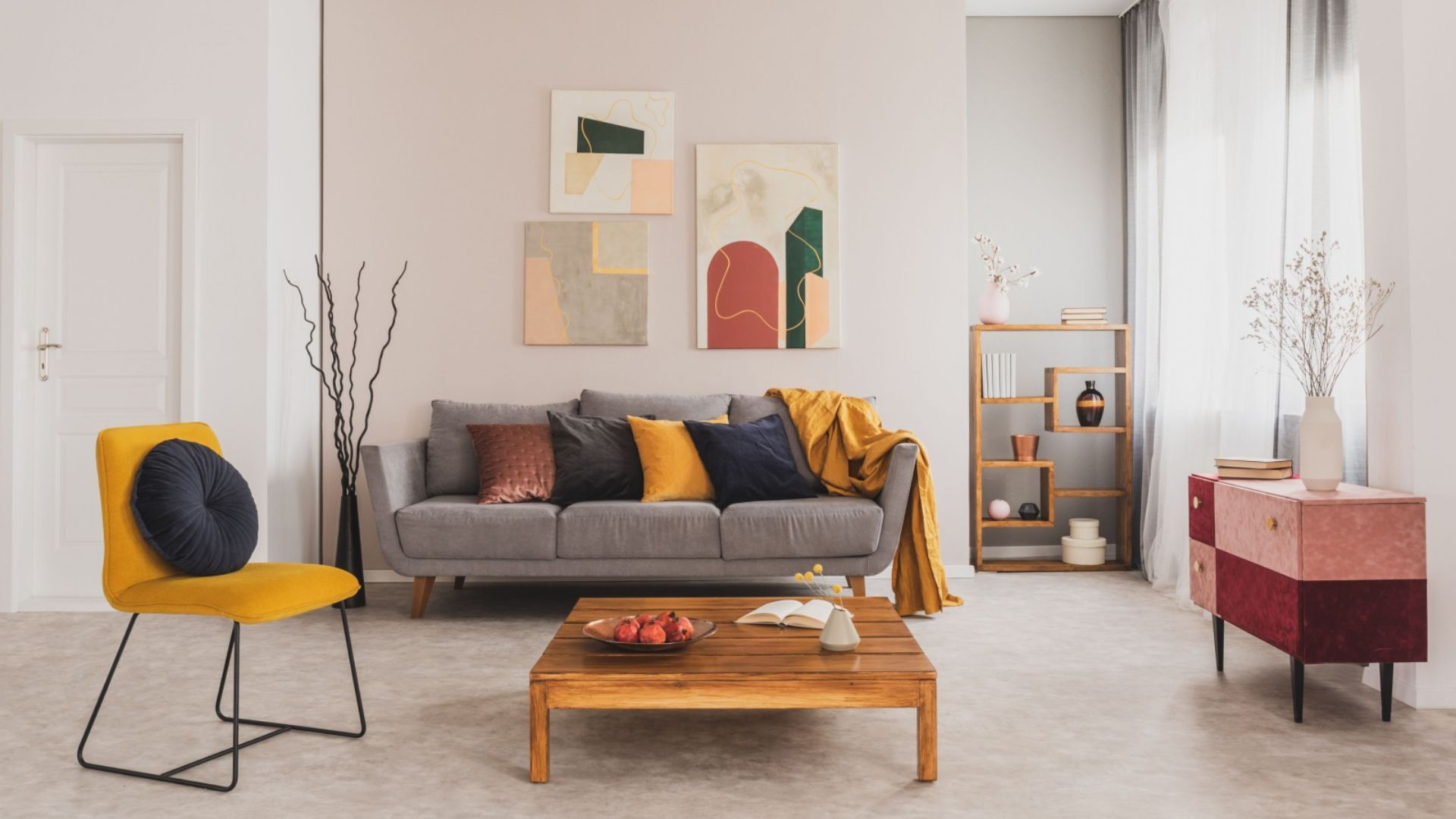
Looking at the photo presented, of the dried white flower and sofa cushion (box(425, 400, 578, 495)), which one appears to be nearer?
the dried white flower

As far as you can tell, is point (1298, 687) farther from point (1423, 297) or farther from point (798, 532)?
point (798, 532)

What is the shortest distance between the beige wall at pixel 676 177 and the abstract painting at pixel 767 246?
8 centimetres

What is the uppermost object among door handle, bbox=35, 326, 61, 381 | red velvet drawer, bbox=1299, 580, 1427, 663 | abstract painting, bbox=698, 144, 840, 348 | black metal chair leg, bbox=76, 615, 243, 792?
abstract painting, bbox=698, 144, 840, 348

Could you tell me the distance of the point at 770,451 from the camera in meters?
4.32

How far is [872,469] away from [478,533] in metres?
1.68

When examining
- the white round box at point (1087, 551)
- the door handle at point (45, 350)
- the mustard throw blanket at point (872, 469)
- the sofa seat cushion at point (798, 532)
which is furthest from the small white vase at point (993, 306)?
the door handle at point (45, 350)

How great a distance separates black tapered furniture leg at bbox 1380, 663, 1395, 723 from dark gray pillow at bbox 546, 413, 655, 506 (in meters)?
2.72

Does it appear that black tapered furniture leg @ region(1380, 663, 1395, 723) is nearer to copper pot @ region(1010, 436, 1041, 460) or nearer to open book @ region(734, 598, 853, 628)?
open book @ region(734, 598, 853, 628)

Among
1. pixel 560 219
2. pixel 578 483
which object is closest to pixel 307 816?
pixel 578 483

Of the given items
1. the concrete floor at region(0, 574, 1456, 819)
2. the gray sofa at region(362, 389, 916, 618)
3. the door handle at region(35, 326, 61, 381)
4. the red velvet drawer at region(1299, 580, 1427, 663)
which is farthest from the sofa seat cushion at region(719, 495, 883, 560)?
the door handle at region(35, 326, 61, 381)

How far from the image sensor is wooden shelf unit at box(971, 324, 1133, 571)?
5.07 m

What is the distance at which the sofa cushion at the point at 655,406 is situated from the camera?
4633 mm

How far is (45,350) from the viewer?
4336mm

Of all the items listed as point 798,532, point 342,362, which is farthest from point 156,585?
point 342,362
